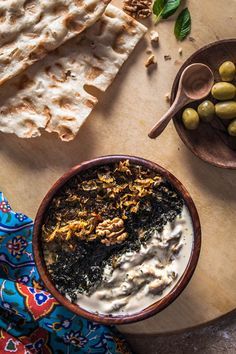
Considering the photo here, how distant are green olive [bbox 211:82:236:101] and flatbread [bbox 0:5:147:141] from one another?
344mm

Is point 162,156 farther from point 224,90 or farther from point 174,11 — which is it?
point 174,11

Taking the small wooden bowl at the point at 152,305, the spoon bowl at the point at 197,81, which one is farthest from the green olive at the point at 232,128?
the small wooden bowl at the point at 152,305

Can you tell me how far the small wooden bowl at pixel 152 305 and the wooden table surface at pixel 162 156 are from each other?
0.24m

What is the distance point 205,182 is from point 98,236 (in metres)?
0.47

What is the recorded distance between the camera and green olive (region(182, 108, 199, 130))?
227cm

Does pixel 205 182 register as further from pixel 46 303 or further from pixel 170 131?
pixel 46 303

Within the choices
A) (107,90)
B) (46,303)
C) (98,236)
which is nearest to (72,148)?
(107,90)

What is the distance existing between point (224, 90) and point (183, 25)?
0.29m

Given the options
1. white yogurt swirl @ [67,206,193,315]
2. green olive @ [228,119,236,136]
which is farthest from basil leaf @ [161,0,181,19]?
white yogurt swirl @ [67,206,193,315]

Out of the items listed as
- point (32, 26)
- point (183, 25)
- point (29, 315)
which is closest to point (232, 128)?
point (183, 25)

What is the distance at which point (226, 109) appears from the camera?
2268 millimetres

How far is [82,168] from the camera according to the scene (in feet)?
7.06

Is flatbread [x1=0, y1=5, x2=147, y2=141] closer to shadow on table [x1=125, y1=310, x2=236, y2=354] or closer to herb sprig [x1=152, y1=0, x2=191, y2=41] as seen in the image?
herb sprig [x1=152, y1=0, x2=191, y2=41]

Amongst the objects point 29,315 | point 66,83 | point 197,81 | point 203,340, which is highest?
point 197,81
